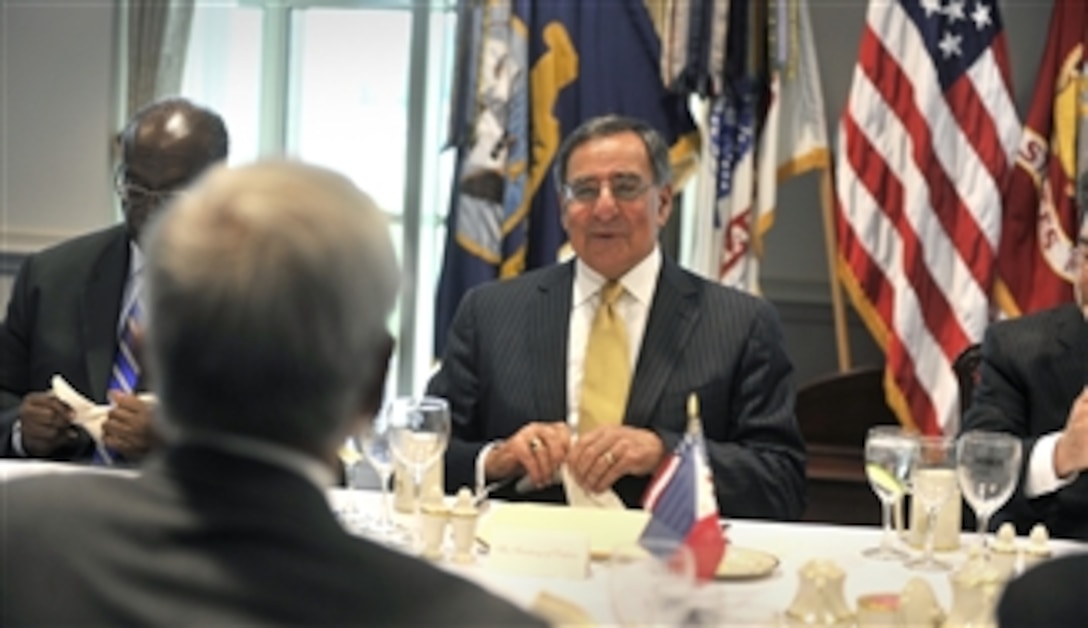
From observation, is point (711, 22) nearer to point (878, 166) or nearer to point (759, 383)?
point (878, 166)

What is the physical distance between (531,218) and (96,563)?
4038mm

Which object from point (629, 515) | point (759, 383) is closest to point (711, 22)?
point (759, 383)

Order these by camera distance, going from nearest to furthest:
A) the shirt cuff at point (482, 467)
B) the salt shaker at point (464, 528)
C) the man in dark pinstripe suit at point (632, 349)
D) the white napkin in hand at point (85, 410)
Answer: the salt shaker at point (464, 528) → the shirt cuff at point (482, 467) → the white napkin in hand at point (85, 410) → the man in dark pinstripe suit at point (632, 349)

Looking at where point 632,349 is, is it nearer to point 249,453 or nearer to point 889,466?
point 889,466

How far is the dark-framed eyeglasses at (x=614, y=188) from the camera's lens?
129 inches

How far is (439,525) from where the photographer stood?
242cm

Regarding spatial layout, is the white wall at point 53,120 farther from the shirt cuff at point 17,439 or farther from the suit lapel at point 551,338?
the suit lapel at point 551,338

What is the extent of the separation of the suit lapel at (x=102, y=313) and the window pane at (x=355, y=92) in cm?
223

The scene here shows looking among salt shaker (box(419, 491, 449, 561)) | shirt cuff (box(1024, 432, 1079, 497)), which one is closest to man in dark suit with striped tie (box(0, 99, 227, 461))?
salt shaker (box(419, 491, 449, 561))

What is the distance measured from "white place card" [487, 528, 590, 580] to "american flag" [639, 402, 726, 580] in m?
0.12

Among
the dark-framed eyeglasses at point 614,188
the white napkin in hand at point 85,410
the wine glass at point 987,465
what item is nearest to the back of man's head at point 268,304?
the wine glass at point 987,465

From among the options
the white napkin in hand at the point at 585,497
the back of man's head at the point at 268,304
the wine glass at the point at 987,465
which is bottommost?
the white napkin in hand at the point at 585,497

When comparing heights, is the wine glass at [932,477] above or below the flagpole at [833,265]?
below

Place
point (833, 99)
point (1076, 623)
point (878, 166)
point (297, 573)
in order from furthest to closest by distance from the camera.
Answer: point (833, 99) < point (878, 166) < point (1076, 623) < point (297, 573)
